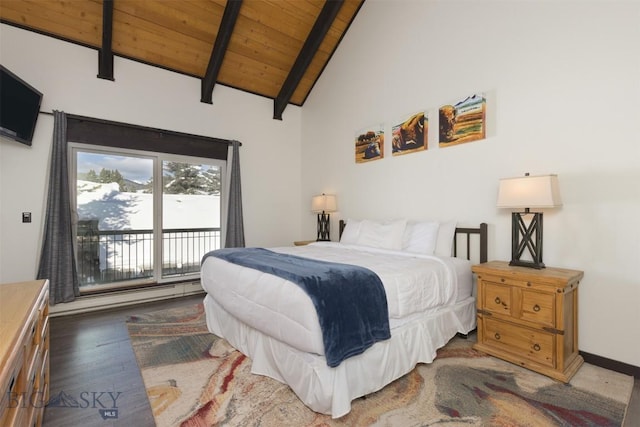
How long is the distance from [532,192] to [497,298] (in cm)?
87

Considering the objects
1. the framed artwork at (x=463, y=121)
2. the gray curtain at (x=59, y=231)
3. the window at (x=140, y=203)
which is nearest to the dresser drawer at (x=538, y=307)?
the framed artwork at (x=463, y=121)

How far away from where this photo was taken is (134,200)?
4.09 meters

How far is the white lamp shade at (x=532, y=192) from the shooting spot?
224 cm

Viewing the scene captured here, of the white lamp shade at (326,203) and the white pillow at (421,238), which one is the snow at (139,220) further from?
the white pillow at (421,238)

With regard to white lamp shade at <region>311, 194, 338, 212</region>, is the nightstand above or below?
below

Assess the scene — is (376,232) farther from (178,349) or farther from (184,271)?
(184,271)

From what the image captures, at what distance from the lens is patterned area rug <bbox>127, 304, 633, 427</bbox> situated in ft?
5.44

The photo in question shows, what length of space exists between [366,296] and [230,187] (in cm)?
341

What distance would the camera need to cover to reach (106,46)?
3561mm

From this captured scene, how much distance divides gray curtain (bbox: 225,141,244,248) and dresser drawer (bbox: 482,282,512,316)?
11.2 feet

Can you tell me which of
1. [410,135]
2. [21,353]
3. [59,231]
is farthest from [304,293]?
[59,231]

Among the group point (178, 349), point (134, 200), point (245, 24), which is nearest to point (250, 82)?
point (245, 24)

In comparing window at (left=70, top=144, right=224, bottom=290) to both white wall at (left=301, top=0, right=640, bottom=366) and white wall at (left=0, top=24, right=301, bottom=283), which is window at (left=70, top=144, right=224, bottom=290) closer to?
white wall at (left=0, top=24, right=301, bottom=283)

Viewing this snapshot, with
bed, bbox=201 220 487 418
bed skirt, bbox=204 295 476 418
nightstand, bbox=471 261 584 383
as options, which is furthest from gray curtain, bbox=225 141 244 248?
nightstand, bbox=471 261 584 383
